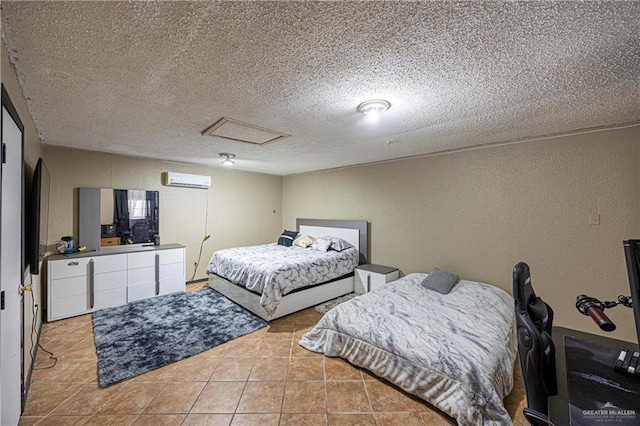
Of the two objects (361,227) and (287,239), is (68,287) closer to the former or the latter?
(287,239)

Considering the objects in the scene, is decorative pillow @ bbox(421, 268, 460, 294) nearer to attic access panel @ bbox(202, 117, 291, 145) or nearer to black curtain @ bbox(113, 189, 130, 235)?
attic access panel @ bbox(202, 117, 291, 145)

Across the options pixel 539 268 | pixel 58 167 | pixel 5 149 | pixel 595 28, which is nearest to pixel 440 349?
pixel 539 268

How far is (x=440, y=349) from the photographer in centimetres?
196

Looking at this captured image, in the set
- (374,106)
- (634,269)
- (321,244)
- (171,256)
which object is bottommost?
(171,256)

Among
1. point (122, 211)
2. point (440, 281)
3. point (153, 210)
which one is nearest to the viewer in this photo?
point (440, 281)

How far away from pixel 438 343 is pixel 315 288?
81.9 inches

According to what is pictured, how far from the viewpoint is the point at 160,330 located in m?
3.00

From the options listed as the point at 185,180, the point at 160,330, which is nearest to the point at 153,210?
the point at 185,180

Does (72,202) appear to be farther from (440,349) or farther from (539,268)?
(539,268)

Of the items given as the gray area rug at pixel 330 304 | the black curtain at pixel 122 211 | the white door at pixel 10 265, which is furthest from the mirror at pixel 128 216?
the gray area rug at pixel 330 304

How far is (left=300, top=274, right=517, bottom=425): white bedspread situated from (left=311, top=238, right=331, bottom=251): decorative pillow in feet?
5.36

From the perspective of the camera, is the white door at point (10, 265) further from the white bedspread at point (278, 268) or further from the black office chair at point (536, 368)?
the black office chair at point (536, 368)

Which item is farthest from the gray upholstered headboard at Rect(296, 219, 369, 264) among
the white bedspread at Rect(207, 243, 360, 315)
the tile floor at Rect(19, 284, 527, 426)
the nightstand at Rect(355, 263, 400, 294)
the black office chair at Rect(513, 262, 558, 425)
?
the black office chair at Rect(513, 262, 558, 425)

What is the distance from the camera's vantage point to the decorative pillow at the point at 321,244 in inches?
180
